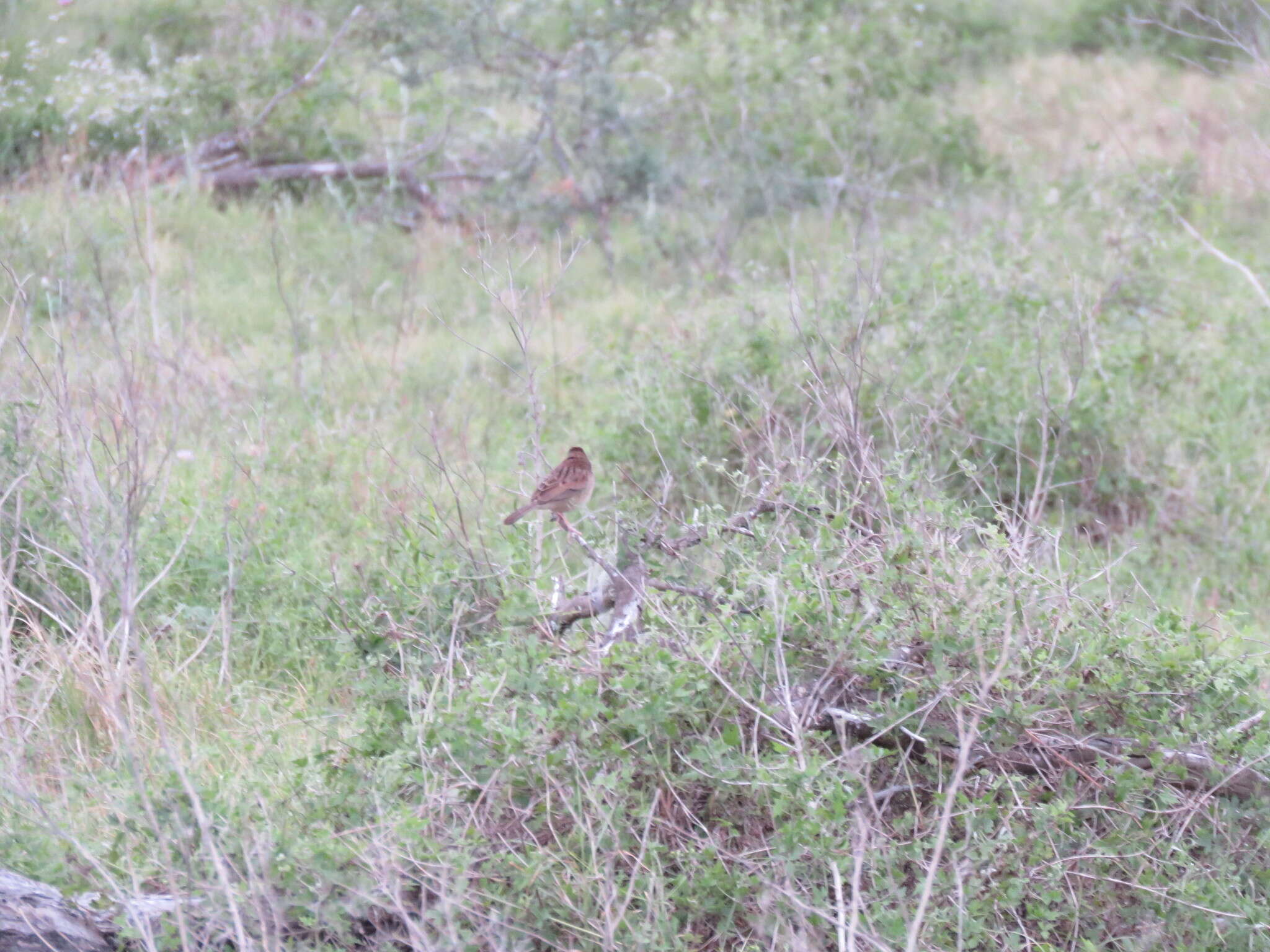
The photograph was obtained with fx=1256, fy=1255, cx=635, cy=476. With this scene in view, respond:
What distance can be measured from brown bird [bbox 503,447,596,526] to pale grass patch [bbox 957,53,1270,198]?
6.77 meters

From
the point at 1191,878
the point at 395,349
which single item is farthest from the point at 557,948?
the point at 395,349

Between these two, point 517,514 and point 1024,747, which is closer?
point 1024,747

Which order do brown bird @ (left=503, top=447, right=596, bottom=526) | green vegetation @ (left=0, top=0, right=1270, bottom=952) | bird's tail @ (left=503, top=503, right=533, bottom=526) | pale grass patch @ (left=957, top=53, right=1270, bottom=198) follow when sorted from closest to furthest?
green vegetation @ (left=0, top=0, right=1270, bottom=952)
bird's tail @ (left=503, top=503, right=533, bottom=526)
brown bird @ (left=503, top=447, right=596, bottom=526)
pale grass patch @ (left=957, top=53, right=1270, bottom=198)

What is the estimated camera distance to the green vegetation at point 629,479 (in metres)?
2.83

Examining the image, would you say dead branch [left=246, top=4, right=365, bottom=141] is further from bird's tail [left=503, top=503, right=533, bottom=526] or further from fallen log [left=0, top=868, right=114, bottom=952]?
fallen log [left=0, top=868, right=114, bottom=952]

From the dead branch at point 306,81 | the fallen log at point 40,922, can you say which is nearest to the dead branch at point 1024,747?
the fallen log at point 40,922

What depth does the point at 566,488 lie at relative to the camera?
4016mm

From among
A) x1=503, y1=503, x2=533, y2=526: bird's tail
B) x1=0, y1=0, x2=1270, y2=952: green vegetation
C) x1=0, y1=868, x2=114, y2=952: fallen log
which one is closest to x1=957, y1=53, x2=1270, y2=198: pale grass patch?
x1=0, y1=0, x2=1270, y2=952: green vegetation

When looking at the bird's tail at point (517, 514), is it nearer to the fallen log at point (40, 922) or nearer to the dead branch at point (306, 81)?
the fallen log at point (40, 922)

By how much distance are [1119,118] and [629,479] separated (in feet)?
33.5

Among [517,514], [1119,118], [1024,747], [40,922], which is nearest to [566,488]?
[517,514]

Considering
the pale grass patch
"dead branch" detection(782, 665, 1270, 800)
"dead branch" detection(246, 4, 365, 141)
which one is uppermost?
"dead branch" detection(246, 4, 365, 141)

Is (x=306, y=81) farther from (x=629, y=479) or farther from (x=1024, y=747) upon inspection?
(x=1024, y=747)

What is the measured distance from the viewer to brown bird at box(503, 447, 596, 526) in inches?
157
